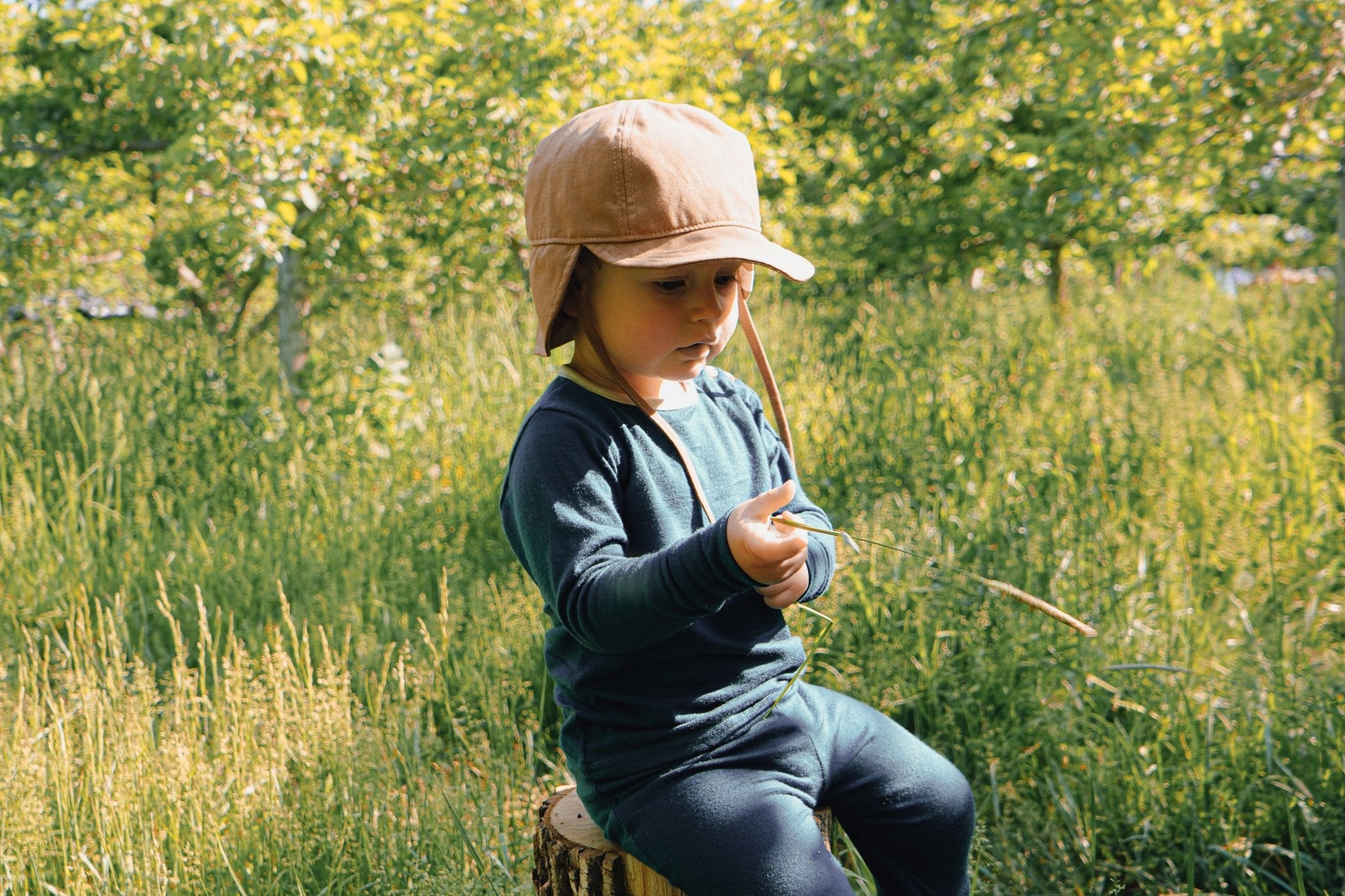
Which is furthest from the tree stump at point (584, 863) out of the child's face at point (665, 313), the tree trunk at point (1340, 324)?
the tree trunk at point (1340, 324)

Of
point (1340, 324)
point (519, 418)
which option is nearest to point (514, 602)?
point (519, 418)

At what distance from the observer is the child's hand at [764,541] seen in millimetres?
1295

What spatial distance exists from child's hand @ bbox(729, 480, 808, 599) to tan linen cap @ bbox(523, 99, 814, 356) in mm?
356

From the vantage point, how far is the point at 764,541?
1.29 meters

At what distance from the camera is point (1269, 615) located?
313cm

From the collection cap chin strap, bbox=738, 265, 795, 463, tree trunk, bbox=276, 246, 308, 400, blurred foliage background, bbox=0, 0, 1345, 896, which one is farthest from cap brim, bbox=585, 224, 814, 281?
tree trunk, bbox=276, 246, 308, 400

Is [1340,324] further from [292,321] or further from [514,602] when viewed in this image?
[292,321]

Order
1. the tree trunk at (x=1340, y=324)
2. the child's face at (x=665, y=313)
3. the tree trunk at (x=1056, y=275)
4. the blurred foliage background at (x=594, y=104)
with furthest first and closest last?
the tree trunk at (x=1056, y=275)
the tree trunk at (x=1340, y=324)
the blurred foliage background at (x=594, y=104)
the child's face at (x=665, y=313)

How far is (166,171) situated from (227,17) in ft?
6.01

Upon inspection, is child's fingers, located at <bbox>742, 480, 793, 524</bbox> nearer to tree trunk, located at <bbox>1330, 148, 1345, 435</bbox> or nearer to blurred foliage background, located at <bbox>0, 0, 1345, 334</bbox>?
blurred foliage background, located at <bbox>0, 0, 1345, 334</bbox>

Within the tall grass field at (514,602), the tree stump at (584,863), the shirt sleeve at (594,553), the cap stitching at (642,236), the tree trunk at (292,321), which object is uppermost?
the cap stitching at (642,236)

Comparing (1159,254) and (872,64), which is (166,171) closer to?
(872,64)

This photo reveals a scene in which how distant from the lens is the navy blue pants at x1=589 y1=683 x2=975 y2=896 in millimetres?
1485

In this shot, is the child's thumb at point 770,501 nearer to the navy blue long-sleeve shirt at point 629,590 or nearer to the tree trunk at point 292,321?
the navy blue long-sleeve shirt at point 629,590
